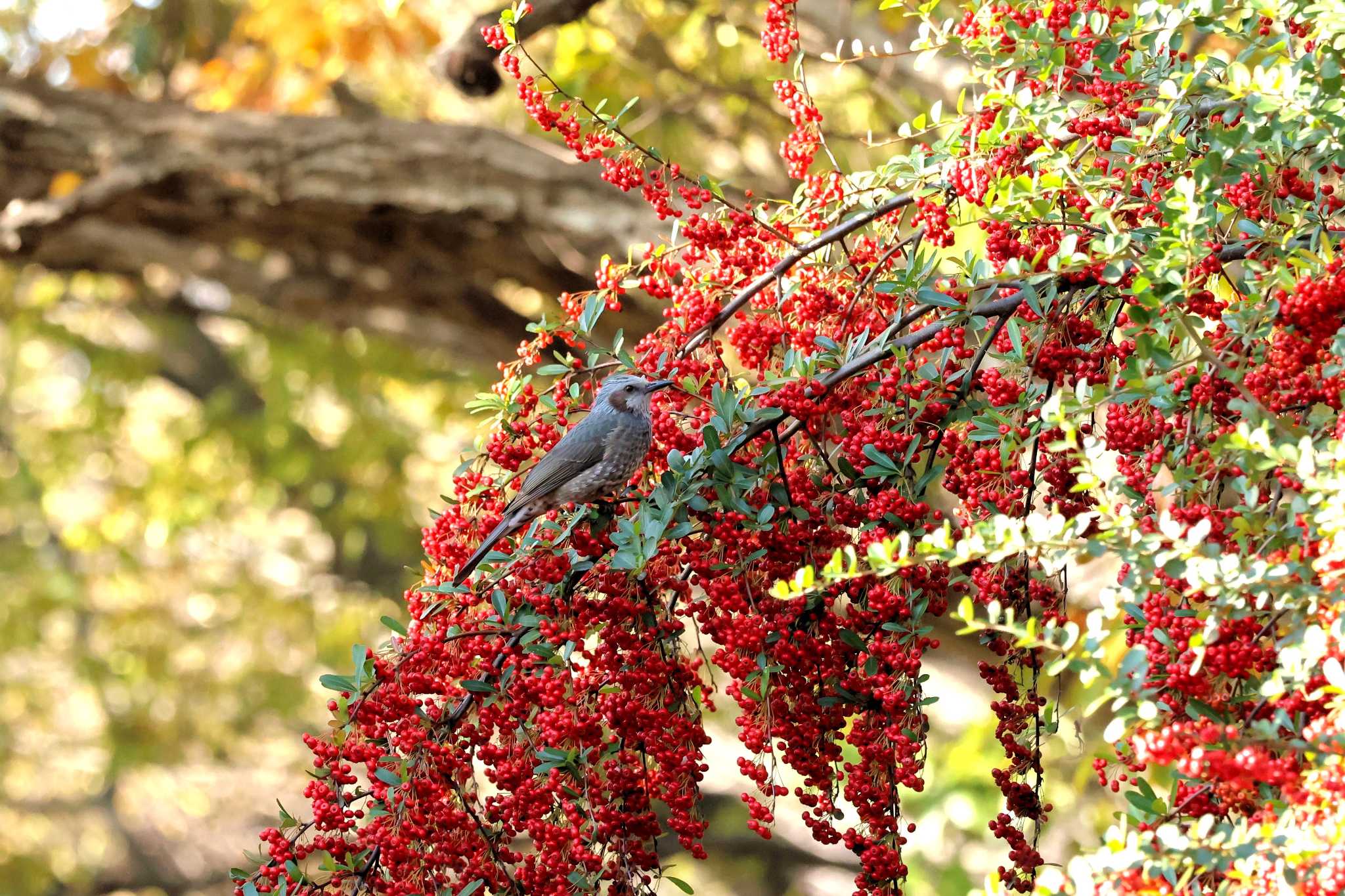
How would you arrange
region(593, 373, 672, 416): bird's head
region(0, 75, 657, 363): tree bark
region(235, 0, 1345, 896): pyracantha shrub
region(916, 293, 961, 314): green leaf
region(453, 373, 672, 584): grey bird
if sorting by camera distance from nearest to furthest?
region(235, 0, 1345, 896): pyracantha shrub
region(916, 293, 961, 314): green leaf
region(453, 373, 672, 584): grey bird
region(593, 373, 672, 416): bird's head
region(0, 75, 657, 363): tree bark

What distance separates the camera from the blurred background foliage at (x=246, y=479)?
6.52 m

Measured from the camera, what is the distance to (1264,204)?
88.6 inches

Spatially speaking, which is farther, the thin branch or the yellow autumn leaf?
the yellow autumn leaf

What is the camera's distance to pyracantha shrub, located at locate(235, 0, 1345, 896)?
190cm

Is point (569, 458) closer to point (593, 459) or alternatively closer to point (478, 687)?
point (593, 459)

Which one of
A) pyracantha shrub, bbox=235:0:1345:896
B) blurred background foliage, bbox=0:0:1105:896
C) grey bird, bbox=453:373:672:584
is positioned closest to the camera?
pyracantha shrub, bbox=235:0:1345:896

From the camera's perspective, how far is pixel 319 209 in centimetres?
583

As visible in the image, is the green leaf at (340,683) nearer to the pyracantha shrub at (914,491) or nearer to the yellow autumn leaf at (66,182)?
the pyracantha shrub at (914,491)

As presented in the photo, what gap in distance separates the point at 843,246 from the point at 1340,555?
1.22m

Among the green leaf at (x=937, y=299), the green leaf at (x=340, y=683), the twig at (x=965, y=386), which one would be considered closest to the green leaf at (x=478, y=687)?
the green leaf at (x=340, y=683)

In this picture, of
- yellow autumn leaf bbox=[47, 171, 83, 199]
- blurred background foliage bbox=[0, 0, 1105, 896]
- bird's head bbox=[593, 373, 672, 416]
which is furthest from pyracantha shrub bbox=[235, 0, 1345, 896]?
yellow autumn leaf bbox=[47, 171, 83, 199]

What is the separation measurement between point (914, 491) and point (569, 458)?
69 centimetres

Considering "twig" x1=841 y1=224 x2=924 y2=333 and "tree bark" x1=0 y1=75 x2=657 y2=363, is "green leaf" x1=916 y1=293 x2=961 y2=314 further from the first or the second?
"tree bark" x1=0 y1=75 x2=657 y2=363

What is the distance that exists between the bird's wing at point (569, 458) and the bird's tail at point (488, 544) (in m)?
0.04
